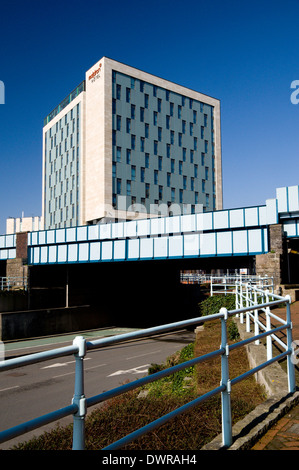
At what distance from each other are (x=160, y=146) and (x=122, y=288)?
124 feet

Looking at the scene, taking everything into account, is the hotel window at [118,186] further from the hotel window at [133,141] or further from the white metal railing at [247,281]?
the white metal railing at [247,281]

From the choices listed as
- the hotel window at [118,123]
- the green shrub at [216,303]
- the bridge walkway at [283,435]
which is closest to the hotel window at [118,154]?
the hotel window at [118,123]

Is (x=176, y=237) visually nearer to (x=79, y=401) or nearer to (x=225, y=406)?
(x=225, y=406)

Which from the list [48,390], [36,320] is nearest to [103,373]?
[48,390]

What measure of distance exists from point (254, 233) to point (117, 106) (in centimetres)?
5079

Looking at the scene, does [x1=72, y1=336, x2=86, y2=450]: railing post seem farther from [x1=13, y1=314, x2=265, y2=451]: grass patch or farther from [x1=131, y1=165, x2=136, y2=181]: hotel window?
[x1=131, y1=165, x2=136, y2=181]: hotel window

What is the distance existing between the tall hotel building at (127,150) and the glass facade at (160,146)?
175mm

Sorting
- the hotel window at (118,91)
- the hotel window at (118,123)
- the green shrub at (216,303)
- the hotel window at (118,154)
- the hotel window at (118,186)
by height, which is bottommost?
the green shrub at (216,303)

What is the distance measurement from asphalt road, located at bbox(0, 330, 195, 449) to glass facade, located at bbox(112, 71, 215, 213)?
44.7 metres

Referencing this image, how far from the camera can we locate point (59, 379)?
19.6 m

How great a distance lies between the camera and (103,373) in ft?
66.3

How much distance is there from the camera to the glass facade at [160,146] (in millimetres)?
71750

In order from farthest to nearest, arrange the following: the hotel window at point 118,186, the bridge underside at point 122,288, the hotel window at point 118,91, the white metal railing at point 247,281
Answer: the hotel window at point 118,91, the hotel window at point 118,186, the bridge underside at point 122,288, the white metal railing at point 247,281
